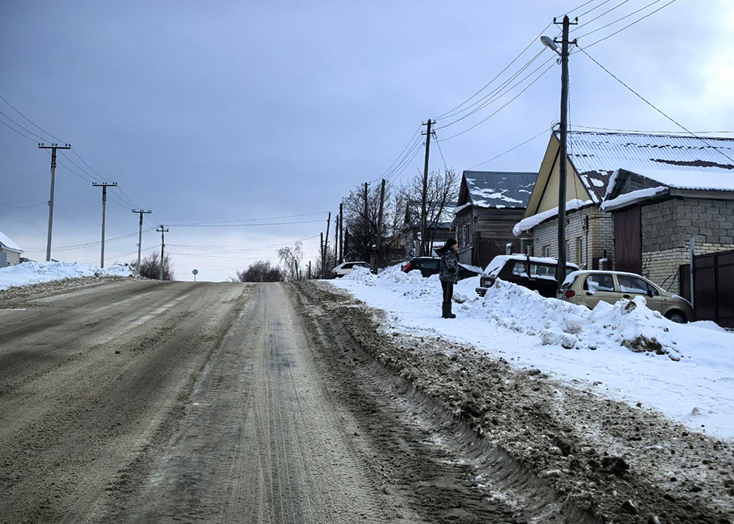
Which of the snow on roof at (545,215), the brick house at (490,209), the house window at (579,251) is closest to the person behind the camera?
the snow on roof at (545,215)

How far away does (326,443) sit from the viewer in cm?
516

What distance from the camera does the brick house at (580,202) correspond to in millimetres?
27000

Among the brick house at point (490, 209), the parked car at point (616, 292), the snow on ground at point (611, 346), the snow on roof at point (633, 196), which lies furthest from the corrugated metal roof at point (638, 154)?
the snow on ground at point (611, 346)

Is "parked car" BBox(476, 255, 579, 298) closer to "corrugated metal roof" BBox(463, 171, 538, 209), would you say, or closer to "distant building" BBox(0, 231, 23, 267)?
"corrugated metal roof" BBox(463, 171, 538, 209)

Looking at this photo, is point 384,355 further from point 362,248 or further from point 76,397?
point 362,248

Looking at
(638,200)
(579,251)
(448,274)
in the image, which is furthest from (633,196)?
(448,274)

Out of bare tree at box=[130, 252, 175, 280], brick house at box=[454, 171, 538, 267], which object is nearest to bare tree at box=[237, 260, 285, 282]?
bare tree at box=[130, 252, 175, 280]

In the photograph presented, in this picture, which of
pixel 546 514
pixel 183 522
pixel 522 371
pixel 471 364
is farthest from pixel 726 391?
pixel 183 522

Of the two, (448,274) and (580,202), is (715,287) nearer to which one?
(448,274)

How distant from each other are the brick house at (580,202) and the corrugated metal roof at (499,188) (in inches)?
370

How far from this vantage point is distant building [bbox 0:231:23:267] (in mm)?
65812

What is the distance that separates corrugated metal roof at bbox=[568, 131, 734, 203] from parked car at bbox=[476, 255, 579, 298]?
7.92 metres

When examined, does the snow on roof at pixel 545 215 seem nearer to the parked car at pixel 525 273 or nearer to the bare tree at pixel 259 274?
the parked car at pixel 525 273

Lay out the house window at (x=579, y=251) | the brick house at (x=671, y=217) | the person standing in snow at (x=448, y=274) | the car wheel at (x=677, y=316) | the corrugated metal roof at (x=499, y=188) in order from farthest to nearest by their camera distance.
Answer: the corrugated metal roof at (x=499, y=188), the house window at (x=579, y=251), the brick house at (x=671, y=217), the car wheel at (x=677, y=316), the person standing in snow at (x=448, y=274)
